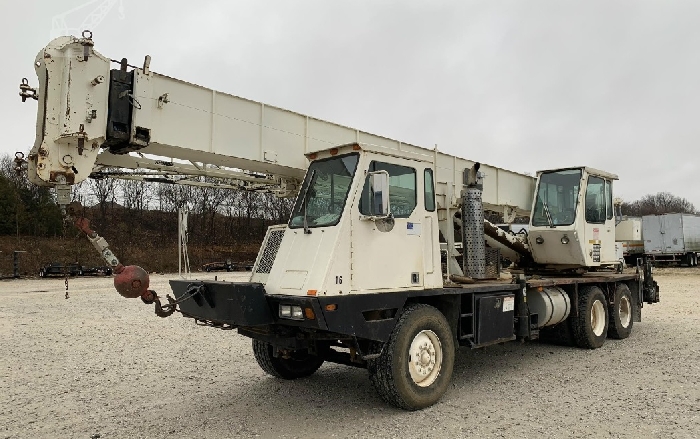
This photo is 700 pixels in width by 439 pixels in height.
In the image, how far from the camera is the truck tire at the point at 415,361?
5.57m

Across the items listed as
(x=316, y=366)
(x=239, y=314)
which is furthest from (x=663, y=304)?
(x=239, y=314)

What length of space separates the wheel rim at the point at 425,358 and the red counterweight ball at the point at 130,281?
2.94 metres

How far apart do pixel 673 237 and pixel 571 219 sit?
29.5m

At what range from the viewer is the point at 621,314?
415 inches

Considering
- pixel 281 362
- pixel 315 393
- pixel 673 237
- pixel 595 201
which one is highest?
pixel 673 237

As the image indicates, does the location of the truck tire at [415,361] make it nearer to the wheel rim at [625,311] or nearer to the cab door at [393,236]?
the cab door at [393,236]

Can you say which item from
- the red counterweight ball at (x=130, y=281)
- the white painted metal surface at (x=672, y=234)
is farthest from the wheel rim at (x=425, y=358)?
the white painted metal surface at (x=672, y=234)

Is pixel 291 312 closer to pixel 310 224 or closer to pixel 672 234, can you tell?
pixel 310 224

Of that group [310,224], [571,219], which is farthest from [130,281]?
[571,219]

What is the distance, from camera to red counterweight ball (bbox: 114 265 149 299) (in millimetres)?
5078

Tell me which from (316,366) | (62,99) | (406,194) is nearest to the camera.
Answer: (62,99)

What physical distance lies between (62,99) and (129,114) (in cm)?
57

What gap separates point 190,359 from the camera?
873 centimetres

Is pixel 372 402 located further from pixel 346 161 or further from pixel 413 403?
pixel 346 161
